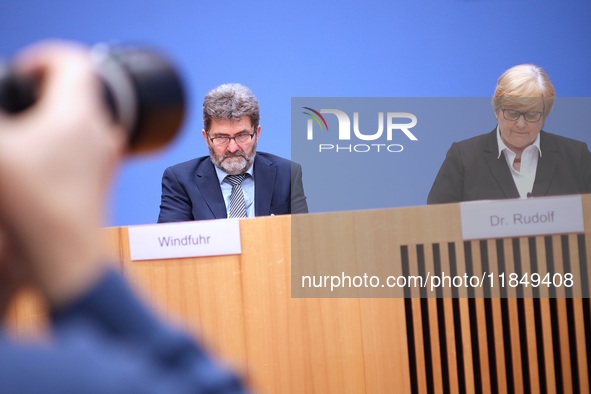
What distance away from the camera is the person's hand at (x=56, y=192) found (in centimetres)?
22

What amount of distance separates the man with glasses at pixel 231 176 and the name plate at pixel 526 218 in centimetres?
107

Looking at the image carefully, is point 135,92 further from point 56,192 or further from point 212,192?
point 212,192

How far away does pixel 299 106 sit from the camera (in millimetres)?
1831

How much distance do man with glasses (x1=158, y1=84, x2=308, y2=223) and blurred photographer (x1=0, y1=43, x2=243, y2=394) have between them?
202 cm

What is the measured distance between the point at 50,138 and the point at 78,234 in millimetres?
29

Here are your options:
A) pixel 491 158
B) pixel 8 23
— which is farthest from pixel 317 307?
pixel 8 23

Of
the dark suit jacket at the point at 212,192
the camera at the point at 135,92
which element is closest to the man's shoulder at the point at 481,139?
the dark suit jacket at the point at 212,192

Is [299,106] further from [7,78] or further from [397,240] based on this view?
[7,78]

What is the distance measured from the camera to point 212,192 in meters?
2.33

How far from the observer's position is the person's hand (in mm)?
215

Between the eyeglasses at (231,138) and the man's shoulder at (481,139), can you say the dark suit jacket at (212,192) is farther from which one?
the man's shoulder at (481,139)

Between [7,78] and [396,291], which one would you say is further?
[396,291]

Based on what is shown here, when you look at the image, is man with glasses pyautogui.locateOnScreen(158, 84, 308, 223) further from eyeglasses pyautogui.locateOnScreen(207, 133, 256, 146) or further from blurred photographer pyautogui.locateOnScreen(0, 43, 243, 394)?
blurred photographer pyautogui.locateOnScreen(0, 43, 243, 394)

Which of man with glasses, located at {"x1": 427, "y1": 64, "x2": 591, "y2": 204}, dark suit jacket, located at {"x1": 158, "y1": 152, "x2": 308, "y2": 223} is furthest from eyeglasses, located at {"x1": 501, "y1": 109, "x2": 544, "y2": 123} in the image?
dark suit jacket, located at {"x1": 158, "y1": 152, "x2": 308, "y2": 223}
